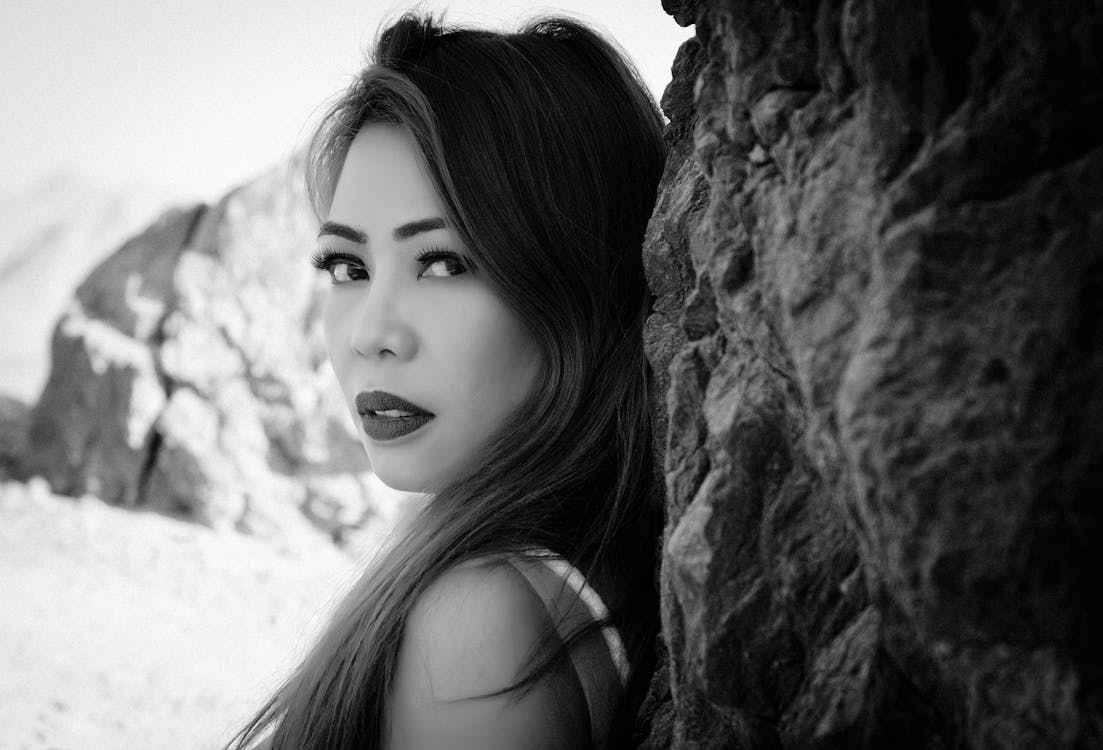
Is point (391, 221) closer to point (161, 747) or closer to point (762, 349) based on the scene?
point (762, 349)

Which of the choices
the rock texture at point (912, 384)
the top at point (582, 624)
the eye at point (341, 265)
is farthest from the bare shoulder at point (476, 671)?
the eye at point (341, 265)

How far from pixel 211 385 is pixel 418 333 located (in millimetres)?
6175

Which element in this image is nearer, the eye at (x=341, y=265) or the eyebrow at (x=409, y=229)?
the eyebrow at (x=409, y=229)

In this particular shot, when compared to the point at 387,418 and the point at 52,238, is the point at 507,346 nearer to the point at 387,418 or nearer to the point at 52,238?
the point at 387,418

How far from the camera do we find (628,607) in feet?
5.43

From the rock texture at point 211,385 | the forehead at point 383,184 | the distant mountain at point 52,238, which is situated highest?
the distant mountain at point 52,238

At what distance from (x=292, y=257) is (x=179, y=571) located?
2.82 m

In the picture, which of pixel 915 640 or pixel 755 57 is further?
pixel 755 57

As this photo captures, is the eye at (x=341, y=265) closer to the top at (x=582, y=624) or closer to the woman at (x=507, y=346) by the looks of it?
the woman at (x=507, y=346)

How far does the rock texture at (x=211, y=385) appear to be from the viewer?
23.6ft

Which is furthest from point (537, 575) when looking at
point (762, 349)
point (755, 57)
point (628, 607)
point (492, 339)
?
point (755, 57)

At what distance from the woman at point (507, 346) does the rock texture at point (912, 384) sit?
1.58 feet

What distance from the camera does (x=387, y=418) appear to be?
5.88 feet

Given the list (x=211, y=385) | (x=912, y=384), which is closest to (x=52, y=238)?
(x=211, y=385)
